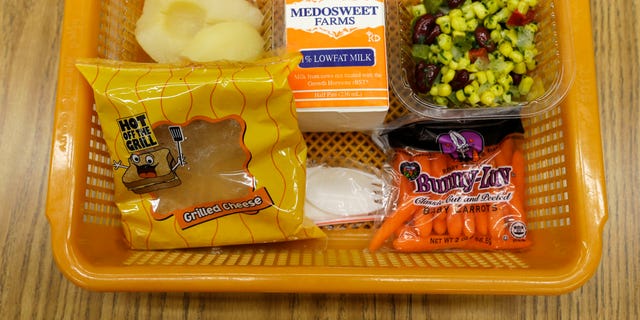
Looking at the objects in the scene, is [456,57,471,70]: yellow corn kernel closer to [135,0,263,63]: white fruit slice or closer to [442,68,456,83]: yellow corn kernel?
[442,68,456,83]: yellow corn kernel

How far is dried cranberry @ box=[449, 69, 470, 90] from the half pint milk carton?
0.41 feet

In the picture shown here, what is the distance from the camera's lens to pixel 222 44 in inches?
31.4

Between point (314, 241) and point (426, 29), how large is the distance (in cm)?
46

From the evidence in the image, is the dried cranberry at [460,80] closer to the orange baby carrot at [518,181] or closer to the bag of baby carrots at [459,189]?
the bag of baby carrots at [459,189]

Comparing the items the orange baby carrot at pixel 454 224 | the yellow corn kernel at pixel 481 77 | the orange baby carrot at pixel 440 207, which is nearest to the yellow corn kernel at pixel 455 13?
the yellow corn kernel at pixel 481 77

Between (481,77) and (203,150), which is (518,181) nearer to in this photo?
(481,77)

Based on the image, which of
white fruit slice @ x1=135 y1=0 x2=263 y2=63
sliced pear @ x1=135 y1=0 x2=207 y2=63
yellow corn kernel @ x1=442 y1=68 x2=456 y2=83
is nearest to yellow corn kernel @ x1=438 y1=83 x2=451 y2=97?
yellow corn kernel @ x1=442 y1=68 x2=456 y2=83

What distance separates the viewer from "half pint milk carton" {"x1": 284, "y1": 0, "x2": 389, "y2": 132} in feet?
2.57

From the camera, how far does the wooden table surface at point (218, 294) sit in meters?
0.89

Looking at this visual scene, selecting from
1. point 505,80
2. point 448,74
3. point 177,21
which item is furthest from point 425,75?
point 177,21

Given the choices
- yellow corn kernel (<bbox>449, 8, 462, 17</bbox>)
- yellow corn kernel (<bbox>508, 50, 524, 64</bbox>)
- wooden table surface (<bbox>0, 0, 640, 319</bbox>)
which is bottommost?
wooden table surface (<bbox>0, 0, 640, 319</bbox>)

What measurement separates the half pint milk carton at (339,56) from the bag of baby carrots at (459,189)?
0.51 ft

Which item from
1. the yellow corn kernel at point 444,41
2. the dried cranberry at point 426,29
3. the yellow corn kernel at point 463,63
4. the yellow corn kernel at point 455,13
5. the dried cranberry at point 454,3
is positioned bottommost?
the yellow corn kernel at point 463,63

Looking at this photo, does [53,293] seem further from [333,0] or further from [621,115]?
[621,115]
